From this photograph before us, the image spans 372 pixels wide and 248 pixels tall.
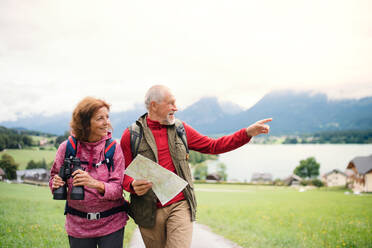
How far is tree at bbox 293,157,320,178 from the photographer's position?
54.9 m

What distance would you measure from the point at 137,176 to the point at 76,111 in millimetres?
807

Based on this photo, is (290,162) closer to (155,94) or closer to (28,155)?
(28,155)

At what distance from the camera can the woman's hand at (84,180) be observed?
2453mm

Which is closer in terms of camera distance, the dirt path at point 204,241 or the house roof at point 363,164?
the dirt path at point 204,241

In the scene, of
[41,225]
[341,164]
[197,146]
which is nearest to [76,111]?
[197,146]

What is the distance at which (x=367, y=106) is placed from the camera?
45031mm

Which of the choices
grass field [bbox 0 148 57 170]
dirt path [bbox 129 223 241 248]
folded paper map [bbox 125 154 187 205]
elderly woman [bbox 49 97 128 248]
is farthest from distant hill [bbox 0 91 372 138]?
folded paper map [bbox 125 154 187 205]

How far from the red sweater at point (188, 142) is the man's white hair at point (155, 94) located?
0.76 feet

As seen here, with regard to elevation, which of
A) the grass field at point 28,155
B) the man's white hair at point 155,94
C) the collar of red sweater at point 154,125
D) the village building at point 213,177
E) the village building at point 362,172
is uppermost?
the man's white hair at point 155,94

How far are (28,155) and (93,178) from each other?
1605 centimetres

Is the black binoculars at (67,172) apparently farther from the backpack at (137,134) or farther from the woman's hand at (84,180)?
the backpack at (137,134)

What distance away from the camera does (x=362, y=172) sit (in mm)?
22578

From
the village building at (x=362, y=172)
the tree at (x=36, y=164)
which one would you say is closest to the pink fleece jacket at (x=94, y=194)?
the tree at (x=36, y=164)

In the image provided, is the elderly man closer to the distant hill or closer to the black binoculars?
the black binoculars
